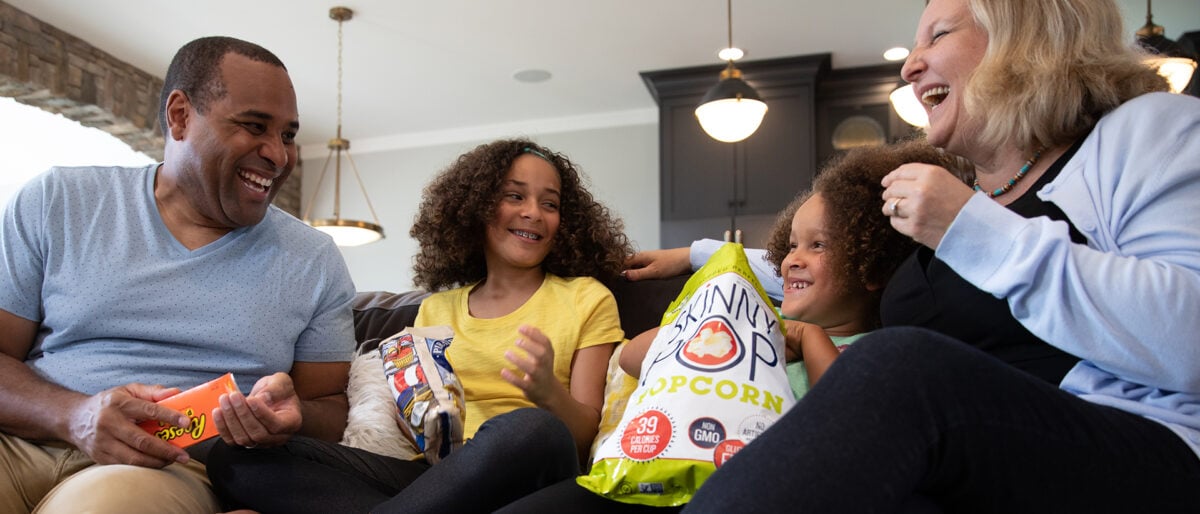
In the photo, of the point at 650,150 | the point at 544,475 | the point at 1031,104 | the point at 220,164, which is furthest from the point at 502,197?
the point at 650,150

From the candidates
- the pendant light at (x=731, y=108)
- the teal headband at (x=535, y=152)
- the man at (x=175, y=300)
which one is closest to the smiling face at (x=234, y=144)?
the man at (x=175, y=300)

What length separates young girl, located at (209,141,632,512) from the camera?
1.24 meters

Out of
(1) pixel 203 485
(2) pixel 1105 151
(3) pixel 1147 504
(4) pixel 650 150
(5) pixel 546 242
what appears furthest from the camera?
(4) pixel 650 150

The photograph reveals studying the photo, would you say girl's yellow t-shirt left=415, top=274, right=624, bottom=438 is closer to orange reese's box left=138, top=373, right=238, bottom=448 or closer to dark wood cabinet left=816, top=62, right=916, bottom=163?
orange reese's box left=138, top=373, right=238, bottom=448

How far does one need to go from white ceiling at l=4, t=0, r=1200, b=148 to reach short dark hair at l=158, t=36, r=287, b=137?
3.31 meters

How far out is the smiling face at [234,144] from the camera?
63.7 inches

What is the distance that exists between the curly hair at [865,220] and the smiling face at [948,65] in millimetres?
221

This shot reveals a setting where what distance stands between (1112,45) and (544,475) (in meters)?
0.97

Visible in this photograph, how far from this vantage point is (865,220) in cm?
151

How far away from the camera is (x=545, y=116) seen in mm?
6996

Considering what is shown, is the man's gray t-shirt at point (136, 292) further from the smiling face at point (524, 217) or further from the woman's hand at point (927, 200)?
the woman's hand at point (927, 200)

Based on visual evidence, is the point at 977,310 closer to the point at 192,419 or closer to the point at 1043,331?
the point at 1043,331

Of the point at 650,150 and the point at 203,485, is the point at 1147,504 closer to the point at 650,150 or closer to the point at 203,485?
the point at 203,485

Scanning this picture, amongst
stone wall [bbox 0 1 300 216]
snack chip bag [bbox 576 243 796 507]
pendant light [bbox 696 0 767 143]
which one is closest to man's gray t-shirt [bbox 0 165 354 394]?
snack chip bag [bbox 576 243 796 507]
